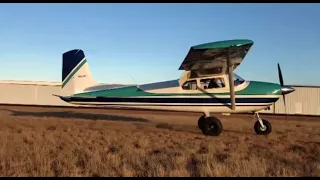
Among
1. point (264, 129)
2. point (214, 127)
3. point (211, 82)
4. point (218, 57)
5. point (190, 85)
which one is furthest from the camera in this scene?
point (190, 85)

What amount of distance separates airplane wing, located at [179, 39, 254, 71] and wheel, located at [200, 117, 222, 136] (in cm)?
233

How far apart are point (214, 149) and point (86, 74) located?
10.5m

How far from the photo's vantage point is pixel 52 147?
904 centimetres

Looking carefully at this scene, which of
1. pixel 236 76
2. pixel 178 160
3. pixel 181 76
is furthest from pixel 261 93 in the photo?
pixel 178 160

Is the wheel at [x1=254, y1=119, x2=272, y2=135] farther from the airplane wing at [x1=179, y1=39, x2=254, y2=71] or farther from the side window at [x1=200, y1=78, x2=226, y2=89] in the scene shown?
the airplane wing at [x1=179, y1=39, x2=254, y2=71]

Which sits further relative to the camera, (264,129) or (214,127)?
(264,129)

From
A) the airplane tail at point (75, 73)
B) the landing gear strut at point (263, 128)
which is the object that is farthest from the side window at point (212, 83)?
the airplane tail at point (75, 73)

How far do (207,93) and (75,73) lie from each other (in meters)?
7.16

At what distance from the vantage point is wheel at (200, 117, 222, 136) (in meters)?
14.0

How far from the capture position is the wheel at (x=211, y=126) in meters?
14.0

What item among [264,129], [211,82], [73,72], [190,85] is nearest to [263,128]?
[264,129]

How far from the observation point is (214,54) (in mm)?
13438

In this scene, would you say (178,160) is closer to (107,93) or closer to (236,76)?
(236,76)

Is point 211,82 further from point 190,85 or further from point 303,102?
point 303,102
